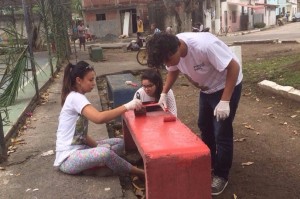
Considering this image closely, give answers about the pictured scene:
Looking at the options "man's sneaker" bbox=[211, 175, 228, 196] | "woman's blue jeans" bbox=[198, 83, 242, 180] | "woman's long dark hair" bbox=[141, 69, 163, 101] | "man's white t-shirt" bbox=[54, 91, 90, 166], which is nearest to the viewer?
"woman's blue jeans" bbox=[198, 83, 242, 180]

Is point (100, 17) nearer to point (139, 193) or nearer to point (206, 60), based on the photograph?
point (139, 193)

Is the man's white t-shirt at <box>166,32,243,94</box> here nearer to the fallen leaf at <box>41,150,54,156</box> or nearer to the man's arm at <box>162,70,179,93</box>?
the man's arm at <box>162,70,179,93</box>

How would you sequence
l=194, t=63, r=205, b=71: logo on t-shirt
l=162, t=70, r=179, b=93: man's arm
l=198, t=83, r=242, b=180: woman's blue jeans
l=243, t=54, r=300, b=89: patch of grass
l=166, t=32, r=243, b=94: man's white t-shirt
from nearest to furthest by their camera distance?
l=166, t=32, r=243, b=94: man's white t-shirt → l=194, t=63, r=205, b=71: logo on t-shirt → l=198, t=83, r=242, b=180: woman's blue jeans → l=162, t=70, r=179, b=93: man's arm → l=243, t=54, r=300, b=89: patch of grass

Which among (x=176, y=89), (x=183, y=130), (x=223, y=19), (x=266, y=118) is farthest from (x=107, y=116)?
(x=223, y=19)

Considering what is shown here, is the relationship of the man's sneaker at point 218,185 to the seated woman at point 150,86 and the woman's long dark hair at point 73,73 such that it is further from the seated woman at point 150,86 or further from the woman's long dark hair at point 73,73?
the woman's long dark hair at point 73,73

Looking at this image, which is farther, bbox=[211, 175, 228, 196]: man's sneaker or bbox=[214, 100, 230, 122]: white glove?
bbox=[211, 175, 228, 196]: man's sneaker

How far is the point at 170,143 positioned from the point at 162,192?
1.13ft

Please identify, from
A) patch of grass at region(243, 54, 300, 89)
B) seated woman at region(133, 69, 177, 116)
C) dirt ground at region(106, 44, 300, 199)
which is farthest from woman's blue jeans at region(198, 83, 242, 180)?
patch of grass at region(243, 54, 300, 89)

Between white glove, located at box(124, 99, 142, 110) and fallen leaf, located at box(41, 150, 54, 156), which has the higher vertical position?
white glove, located at box(124, 99, 142, 110)

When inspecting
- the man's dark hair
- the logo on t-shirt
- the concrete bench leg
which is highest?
the man's dark hair

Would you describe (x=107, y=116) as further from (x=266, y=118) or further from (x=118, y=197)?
(x=266, y=118)

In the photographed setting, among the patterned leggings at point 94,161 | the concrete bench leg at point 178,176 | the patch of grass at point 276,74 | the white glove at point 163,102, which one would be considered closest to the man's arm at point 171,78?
the white glove at point 163,102

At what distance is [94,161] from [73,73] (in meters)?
0.82

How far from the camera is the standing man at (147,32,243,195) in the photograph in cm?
303
